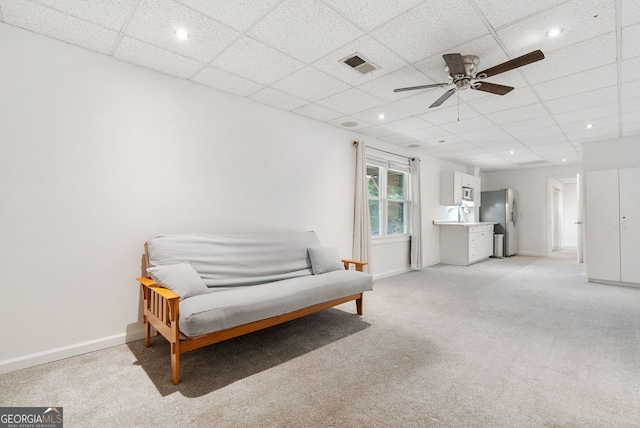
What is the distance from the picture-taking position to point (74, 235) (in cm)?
249

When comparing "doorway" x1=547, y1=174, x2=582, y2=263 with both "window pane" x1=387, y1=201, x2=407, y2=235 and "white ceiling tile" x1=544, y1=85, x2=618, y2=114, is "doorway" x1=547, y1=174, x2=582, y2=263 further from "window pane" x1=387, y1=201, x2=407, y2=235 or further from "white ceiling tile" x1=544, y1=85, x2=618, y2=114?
"white ceiling tile" x1=544, y1=85, x2=618, y2=114

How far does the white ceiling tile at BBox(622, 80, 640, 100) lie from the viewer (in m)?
3.11

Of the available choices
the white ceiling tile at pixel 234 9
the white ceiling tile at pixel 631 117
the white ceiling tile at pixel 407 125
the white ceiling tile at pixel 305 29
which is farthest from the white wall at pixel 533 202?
the white ceiling tile at pixel 234 9

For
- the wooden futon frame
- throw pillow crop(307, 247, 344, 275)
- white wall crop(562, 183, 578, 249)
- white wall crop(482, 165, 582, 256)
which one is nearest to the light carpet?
the wooden futon frame

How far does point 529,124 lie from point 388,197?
2.45m

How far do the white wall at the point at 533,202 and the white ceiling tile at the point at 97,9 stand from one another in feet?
32.1

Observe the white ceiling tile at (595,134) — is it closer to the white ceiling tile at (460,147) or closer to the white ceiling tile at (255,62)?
the white ceiling tile at (460,147)

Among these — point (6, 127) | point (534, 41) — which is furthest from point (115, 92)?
point (534, 41)

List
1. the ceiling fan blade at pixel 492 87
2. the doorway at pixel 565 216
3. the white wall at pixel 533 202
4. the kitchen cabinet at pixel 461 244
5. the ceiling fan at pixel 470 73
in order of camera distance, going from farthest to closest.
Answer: the doorway at pixel 565 216 < the white wall at pixel 533 202 < the kitchen cabinet at pixel 461 244 < the ceiling fan blade at pixel 492 87 < the ceiling fan at pixel 470 73

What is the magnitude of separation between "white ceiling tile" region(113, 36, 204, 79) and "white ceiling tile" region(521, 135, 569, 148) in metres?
5.53

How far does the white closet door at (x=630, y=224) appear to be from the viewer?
4.77 meters

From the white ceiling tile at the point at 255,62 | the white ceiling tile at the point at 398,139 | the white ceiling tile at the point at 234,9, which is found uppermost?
the white ceiling tile at the point at 398,139

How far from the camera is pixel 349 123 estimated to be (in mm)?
4539

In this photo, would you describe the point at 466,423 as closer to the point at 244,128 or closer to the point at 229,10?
the point at 229,10
